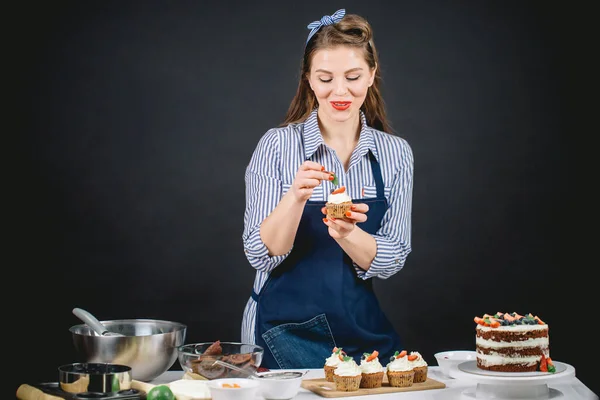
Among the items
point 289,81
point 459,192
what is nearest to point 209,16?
point 289,81

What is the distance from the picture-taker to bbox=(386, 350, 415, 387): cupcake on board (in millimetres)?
3113

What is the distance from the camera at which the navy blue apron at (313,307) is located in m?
4.03

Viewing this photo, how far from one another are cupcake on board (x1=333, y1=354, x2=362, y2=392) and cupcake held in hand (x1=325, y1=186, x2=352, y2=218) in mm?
808

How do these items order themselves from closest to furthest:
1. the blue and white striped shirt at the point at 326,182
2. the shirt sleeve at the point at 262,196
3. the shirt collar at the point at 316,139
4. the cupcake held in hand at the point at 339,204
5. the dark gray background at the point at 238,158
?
the cupcake held in hand at the point at 339,204, the shirt sleeve at the point at 262,196, the blue and white striped shirt at the point at 326,182, the shirt collar at the point at 316,139, the dark gray background at the point at 238,158

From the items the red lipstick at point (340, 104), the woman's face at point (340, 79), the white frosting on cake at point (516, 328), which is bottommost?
the white frosting on cake at point (516, 328)

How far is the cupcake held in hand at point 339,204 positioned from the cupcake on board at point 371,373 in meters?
0.75

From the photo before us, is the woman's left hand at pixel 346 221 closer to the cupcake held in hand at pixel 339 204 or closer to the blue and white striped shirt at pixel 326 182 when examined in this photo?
the cupcake held in hand at pixel 339 204

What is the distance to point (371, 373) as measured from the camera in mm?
3113

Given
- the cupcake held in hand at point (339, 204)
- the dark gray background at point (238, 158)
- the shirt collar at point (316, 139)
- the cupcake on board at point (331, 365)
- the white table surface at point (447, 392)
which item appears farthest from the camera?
the dark gray background at point (238, 158)

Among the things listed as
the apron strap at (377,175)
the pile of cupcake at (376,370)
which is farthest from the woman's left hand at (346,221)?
the pile of cupcake at (376,370)

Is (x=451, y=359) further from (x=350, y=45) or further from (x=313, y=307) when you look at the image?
(x=350, y=45)

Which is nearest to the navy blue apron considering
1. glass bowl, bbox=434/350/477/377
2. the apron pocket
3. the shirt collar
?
the apron pocket

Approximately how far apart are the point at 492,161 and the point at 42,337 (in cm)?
318

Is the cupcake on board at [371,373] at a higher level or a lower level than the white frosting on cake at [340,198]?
lower
